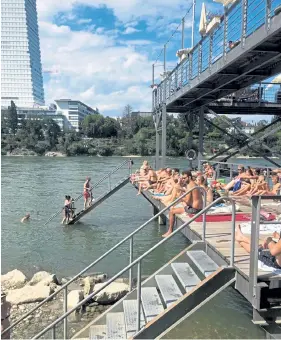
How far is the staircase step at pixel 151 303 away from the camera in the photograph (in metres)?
4.56

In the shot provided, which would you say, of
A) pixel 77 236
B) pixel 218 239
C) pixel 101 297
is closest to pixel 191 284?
pixel 218 239

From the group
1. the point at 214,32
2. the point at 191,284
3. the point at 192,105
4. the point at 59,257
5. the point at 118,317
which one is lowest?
the point at 59,257

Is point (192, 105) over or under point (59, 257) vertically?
over

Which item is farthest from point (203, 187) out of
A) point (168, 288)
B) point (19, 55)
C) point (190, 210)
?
point (19, 55)

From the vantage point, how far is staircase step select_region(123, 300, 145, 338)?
4672 millimetres

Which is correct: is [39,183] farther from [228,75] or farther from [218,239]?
[218,239]

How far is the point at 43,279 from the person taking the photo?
958 centimetres

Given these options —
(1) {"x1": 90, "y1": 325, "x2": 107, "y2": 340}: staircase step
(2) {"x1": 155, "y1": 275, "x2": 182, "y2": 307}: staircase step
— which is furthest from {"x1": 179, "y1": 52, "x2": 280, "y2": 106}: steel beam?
(1) {"x1": 90, "y1": 325, "x2": 107, "y2": 340}: staircase step

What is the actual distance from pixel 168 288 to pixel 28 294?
4931mm

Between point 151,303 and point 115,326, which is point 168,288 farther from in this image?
point 115,326

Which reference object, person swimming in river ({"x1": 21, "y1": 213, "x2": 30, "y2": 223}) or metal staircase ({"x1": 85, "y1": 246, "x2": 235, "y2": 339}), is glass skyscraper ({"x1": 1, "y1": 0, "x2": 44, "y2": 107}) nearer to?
person swimming in river ({"x1": 21, "y1": 213, "x2": 30, "y2": 223})

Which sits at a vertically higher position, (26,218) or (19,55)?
(19,55)

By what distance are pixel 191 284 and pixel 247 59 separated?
6.72 m

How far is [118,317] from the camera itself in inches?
206
